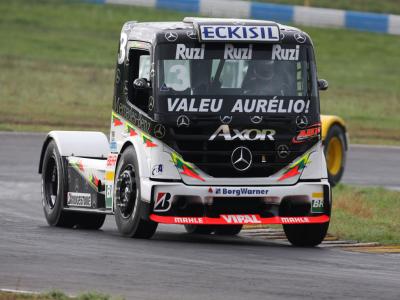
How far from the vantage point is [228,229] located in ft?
52.6

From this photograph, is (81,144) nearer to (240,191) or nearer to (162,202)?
(162,202)

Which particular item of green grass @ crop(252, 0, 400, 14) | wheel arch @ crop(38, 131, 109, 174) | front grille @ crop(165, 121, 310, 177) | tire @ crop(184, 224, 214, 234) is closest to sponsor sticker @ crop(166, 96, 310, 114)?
front grille @ crop(165, 121, 310, 177)

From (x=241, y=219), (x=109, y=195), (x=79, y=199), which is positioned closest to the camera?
(x=241, y=219)

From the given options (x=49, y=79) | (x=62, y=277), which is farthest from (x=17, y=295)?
(x=49, y=79)

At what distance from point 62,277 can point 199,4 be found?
32.7 metres

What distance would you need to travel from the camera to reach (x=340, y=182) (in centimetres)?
2300

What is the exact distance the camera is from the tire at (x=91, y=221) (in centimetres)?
1600

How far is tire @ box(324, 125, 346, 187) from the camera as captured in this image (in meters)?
22.8

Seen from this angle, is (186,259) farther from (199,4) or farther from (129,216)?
(199,4)

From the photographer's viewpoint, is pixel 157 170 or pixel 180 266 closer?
pixel 180 266

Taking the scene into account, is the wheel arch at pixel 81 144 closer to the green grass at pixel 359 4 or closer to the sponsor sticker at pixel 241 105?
the sponsor sticker at pixel 241 105

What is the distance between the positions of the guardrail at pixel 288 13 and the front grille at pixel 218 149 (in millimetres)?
28196

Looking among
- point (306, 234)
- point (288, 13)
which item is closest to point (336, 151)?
point (306, 234)

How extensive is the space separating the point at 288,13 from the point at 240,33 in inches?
1148
